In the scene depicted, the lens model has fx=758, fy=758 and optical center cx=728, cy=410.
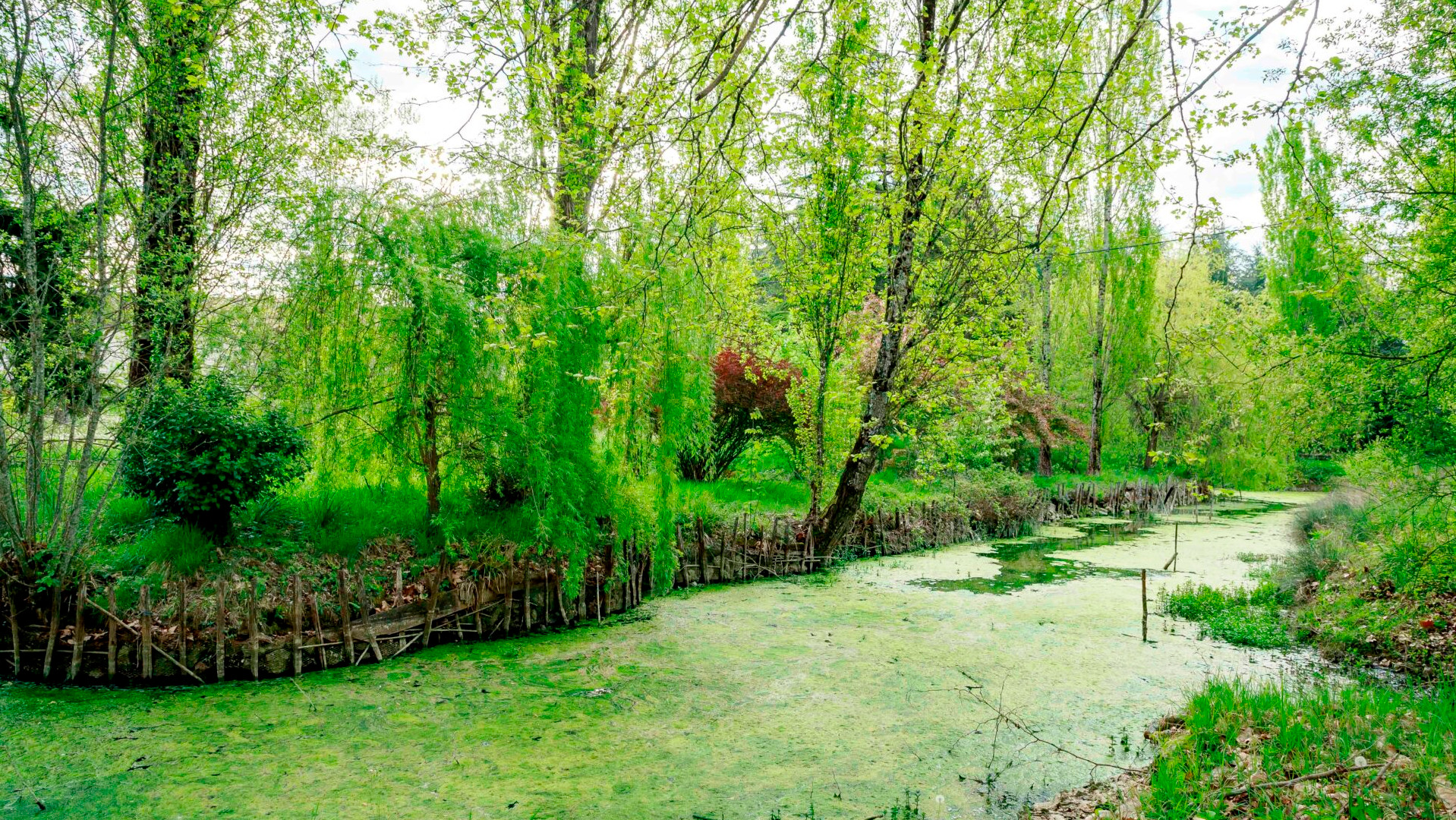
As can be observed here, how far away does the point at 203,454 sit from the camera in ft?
18.5

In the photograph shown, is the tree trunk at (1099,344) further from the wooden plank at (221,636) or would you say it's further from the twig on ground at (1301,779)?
the wooden plank at (221,636)

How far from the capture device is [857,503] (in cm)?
942

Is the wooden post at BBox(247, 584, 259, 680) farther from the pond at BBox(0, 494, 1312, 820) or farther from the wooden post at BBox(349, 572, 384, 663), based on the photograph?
the wooden post at BBox(349, 572, 384, 663)

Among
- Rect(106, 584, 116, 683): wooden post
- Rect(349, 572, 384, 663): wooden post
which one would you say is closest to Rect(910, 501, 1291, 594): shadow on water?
Rect(349, 572, 384, 663): wooden post

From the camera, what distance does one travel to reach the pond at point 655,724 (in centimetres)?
368

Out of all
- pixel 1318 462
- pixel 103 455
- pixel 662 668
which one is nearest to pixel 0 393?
pixel 103 455

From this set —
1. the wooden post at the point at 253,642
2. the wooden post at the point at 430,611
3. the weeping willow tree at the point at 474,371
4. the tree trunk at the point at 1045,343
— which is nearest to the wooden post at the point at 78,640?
the wooden post at the point at 253,642

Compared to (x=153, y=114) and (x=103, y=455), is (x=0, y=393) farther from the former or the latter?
(x=153, y=114)

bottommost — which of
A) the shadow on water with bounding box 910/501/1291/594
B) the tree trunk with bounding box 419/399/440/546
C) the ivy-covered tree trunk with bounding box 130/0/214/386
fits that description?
the shadow on water with bounding box 910/501/1291/594

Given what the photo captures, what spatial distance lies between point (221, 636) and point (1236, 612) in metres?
8.71

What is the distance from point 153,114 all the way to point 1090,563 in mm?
11717

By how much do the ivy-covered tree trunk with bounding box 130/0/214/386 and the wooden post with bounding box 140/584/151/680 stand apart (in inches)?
65.2

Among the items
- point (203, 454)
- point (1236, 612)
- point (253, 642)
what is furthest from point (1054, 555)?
point (203, 454)

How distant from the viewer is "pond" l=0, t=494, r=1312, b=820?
3.68 metres
